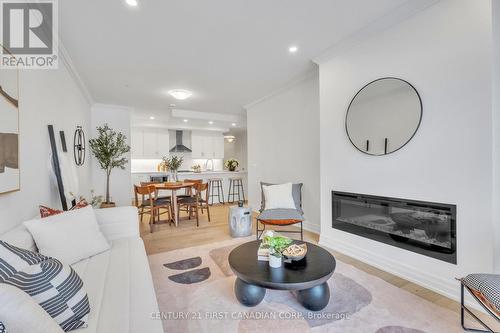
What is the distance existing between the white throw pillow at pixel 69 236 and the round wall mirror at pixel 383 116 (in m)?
2.77

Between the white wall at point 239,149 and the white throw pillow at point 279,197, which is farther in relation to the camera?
the white wall at point 239,149

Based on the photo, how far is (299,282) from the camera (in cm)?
151

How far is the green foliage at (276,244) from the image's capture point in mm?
1768

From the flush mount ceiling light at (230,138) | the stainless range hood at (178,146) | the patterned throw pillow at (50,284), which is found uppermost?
the flush mount ceiling light at (230,138)

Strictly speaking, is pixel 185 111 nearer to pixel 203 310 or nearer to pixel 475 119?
pixel 203 310

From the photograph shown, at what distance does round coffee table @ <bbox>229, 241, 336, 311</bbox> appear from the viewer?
153 centimetres

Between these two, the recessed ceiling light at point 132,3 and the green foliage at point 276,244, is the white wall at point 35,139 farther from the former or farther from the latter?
the green foliage at point 276,244

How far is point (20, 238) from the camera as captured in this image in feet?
4.57

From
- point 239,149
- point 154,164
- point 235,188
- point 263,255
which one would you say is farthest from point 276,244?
point 239,149

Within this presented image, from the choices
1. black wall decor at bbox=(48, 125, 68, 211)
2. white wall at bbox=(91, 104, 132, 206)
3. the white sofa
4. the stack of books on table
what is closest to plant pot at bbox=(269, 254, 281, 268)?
the stack of books on table

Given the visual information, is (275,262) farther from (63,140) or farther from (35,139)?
(63,140)

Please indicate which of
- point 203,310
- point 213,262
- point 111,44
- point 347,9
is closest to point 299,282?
point 203,310

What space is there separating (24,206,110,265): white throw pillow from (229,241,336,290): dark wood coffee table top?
1097mm

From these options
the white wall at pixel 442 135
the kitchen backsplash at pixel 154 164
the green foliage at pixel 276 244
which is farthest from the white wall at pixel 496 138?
the kitchen backsplash at pixel 154 164
